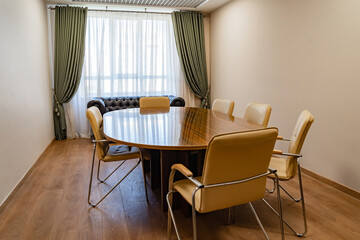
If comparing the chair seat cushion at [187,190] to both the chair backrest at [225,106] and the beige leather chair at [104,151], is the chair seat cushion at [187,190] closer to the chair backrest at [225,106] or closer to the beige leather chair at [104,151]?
the beige leather chair at [104,151]

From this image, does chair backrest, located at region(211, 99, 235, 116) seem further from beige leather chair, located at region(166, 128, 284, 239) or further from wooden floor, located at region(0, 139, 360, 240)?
beige leather chair, located at region(166, 128, 284, 239)

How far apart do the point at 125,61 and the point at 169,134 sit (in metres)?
3.85

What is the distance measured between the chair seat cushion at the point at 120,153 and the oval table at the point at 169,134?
0.23m

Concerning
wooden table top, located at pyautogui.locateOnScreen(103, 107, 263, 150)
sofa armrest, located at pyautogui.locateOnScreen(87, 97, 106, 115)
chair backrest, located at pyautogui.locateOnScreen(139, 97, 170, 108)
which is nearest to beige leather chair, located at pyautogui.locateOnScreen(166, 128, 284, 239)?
wooden table top, located at pyautogui.locateOnScreen(103, 107, 263, 150)

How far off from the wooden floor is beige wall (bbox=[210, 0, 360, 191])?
1.30 feet

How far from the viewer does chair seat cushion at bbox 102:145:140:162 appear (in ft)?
8.06

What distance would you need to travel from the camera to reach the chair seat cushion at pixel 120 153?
2.46 meters

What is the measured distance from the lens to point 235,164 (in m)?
1.43

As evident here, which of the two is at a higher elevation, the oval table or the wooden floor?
the oval table

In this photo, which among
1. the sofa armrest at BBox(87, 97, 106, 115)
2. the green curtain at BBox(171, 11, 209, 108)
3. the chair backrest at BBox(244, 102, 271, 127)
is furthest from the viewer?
the green curtain at BBox(171, 11, 209, 108)

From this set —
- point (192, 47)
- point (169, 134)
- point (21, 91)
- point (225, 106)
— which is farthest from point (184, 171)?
point (192, 47)

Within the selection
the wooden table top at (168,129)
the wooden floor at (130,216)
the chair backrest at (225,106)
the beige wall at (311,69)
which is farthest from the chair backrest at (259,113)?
the beige wall at (311,69)

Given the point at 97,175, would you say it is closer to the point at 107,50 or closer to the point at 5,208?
the point at 5,208

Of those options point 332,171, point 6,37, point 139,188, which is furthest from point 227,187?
point 6,37
